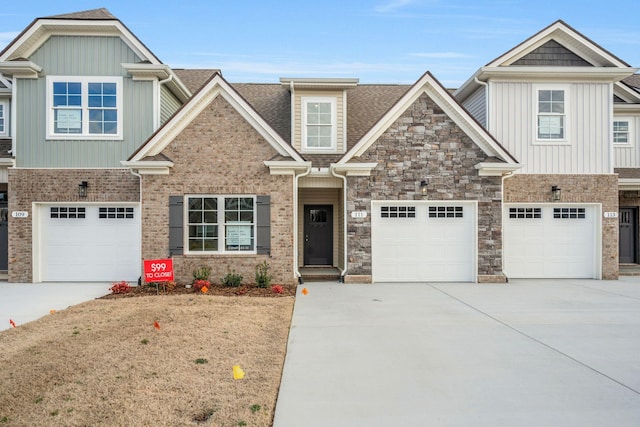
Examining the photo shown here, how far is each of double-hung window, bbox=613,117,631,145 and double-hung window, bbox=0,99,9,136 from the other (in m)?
19.9

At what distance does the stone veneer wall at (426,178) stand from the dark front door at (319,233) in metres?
3.15

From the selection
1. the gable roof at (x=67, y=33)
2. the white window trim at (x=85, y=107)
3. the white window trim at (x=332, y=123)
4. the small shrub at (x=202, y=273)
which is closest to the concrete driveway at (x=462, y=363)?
the small shrub at (x=202, y=273)

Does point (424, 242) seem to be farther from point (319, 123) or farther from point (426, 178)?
point (319, 123)

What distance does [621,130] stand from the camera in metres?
15.3

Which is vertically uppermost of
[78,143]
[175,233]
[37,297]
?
[78,143]

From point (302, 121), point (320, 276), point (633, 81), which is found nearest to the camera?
point (320, 276)

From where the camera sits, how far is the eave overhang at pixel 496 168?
481 inches

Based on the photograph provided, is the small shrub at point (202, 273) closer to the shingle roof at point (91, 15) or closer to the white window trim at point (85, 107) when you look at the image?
the white window trim at point (85, 107)

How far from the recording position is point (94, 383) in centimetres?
473

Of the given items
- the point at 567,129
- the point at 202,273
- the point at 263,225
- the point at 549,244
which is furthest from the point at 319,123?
the point at 549,244

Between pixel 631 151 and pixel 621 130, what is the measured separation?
31.1 inches

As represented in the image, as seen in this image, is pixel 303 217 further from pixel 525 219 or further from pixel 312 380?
pixel 312 380

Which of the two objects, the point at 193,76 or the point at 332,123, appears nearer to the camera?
the point at 332,123

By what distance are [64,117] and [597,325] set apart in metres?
13.7
